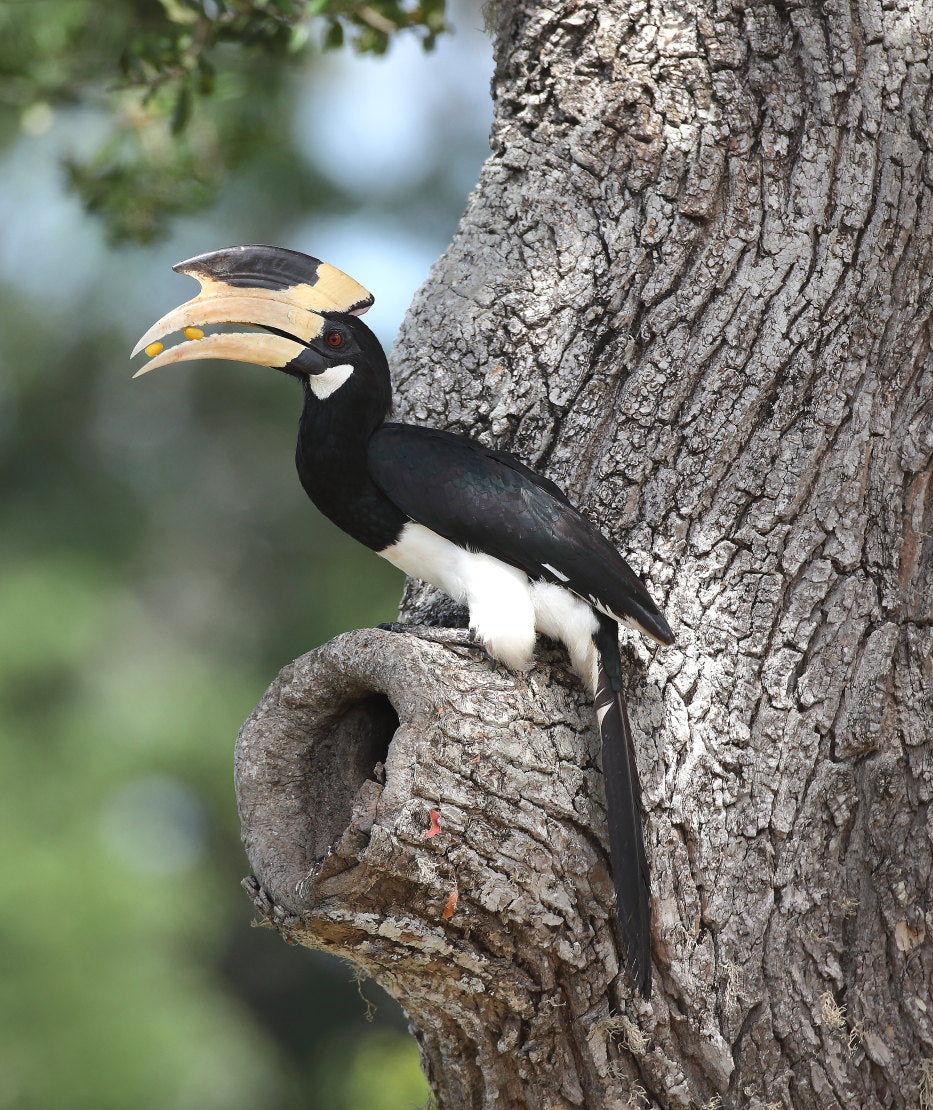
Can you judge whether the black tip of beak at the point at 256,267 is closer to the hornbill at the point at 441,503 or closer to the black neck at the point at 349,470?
the hornbill at the point at 441,503

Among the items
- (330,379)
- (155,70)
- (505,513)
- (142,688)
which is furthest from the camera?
(142,688)

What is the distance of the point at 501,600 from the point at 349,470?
475 millimetres

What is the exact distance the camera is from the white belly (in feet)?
7.30

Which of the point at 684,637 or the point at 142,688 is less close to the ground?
the point at 142,688

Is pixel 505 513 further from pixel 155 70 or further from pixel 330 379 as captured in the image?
pixel 155 70

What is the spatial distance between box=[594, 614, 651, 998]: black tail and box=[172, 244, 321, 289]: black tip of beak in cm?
110

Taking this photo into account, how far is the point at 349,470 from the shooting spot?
256 centimetres

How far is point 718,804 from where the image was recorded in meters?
2.21

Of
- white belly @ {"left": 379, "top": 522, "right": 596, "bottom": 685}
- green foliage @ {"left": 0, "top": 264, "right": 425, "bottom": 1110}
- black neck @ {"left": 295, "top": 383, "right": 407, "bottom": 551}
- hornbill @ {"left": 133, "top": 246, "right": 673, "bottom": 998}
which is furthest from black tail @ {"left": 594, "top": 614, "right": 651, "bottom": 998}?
green foliage @ {"left": 0, "top": 264, "right": 425, "bottom": 1110}

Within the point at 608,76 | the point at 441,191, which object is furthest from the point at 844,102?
the point at 441,191

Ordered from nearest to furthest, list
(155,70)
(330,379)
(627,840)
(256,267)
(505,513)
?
(627,840) → (505,513) → (256,267) → (330,379) → (155,70)

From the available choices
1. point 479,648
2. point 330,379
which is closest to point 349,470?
point 330,379

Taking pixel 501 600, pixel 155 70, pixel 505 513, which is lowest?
pixel 501 600

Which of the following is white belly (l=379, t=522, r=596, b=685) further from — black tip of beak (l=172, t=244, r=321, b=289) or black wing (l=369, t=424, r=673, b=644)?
black tip of beak (l=172, t=244, r=321, b=289)
